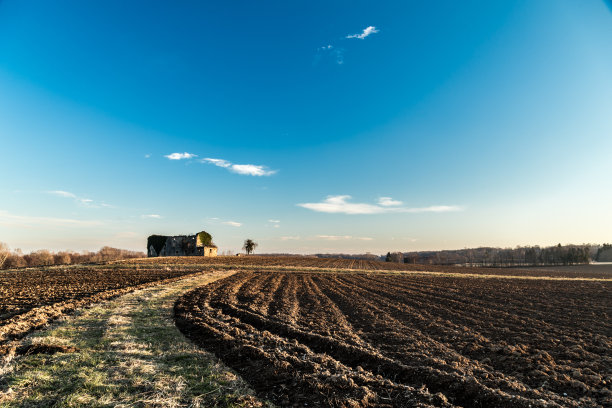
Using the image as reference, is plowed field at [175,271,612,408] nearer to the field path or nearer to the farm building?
the field path

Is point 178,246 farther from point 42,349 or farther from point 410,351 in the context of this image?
point 410,351

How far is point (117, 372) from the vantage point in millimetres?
5930

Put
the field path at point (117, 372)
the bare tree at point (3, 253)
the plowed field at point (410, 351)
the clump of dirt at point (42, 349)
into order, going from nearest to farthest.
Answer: the field path at point (117, 372), the plowed field at point (410, 351), the clump of dirt at point (42, 349), the bare tree at point (3, 253)

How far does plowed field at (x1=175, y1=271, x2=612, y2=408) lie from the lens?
17.2 feet

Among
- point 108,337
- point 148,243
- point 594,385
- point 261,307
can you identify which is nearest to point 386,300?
point 261,307

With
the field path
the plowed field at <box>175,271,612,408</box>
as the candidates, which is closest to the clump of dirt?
the field path

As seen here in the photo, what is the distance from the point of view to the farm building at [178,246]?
231 feet

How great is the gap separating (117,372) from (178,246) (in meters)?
71.7

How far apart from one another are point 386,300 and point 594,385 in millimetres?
10569

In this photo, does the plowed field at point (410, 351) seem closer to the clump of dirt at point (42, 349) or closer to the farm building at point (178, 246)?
the clump of dirt at point (42, 349)

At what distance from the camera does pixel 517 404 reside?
190 inches

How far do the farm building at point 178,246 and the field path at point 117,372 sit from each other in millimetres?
63699

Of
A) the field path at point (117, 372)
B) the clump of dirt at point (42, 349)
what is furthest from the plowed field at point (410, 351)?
the clump of dirt at point (42, 349)

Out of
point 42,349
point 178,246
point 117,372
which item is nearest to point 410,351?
point 117,372
